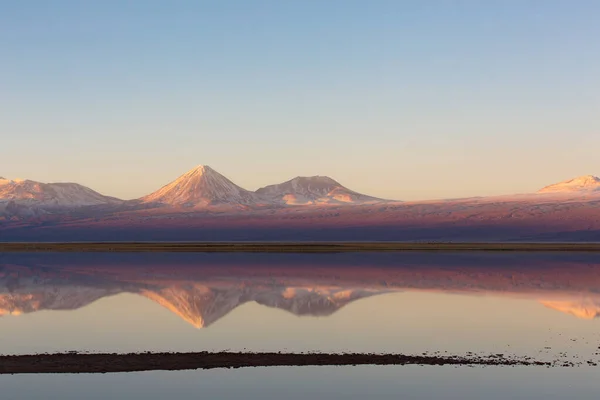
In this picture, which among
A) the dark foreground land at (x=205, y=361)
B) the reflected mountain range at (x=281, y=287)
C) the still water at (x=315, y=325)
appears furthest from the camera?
the reflected mountain range at (x=281, y=287)

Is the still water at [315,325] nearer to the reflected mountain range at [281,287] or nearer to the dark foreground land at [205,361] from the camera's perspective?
the reflected mountain range at [281,287]

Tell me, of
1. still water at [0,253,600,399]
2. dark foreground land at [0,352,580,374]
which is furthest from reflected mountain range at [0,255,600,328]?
dark foreground land at [0,352,580,374]

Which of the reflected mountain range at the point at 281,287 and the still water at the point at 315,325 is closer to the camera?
the still water at the point at 315,325

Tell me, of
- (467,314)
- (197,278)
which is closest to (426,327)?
(467,314)

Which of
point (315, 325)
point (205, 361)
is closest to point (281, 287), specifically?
point (315, 325)

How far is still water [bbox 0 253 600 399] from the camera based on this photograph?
2700 cm

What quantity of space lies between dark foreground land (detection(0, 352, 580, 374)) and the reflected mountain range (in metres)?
13.8

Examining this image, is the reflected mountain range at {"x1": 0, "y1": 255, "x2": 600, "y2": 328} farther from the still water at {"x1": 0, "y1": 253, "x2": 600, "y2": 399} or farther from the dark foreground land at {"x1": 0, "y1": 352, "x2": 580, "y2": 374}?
the dark foreground land at {"x1": 0, "y1": 352, "x2": 580, "y2": 374}

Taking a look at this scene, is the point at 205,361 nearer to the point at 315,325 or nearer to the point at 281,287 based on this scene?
the point at 315,325

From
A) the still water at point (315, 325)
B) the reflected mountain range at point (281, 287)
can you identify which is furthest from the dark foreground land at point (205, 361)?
the reflected mountain range at point (281, 287)

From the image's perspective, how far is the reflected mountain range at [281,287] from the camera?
185 ft

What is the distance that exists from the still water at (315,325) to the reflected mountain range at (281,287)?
173 mm

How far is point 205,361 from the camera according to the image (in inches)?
1236

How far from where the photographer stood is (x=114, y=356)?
107 feet
